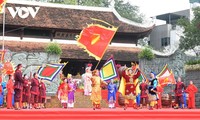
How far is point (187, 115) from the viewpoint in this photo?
8.80 m

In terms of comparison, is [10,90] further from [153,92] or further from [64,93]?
[153,92]

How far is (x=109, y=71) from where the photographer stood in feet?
40.5

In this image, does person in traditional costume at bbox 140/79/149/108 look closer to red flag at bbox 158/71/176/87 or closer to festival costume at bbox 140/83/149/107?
festival costume at bbox 140/83/149/107

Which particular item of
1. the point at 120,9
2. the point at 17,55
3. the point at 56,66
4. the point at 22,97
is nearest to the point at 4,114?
the point at 22,97

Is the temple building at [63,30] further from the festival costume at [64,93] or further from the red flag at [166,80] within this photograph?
the festival costume at [64,93]

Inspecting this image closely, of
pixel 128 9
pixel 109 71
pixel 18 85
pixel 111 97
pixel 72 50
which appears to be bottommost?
pixel 111 97

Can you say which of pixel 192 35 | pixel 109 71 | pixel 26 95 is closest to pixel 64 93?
pixel 26 95

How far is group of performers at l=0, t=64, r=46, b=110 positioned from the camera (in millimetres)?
10719

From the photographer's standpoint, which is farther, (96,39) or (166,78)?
(166,78)

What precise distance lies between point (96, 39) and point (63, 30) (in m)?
9.60

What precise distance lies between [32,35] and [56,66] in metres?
8.48

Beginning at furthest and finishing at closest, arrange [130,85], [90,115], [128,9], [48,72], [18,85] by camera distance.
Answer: [128,9] < [48,72] < [130,85] < [18,85] < [90,115]

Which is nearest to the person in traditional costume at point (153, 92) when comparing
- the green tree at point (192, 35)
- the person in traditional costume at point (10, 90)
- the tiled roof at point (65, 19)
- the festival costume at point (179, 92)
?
the festival costume at point (179, 92)

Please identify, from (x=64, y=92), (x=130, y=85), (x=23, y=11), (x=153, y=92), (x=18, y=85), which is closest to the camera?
(x=18, y=85)
